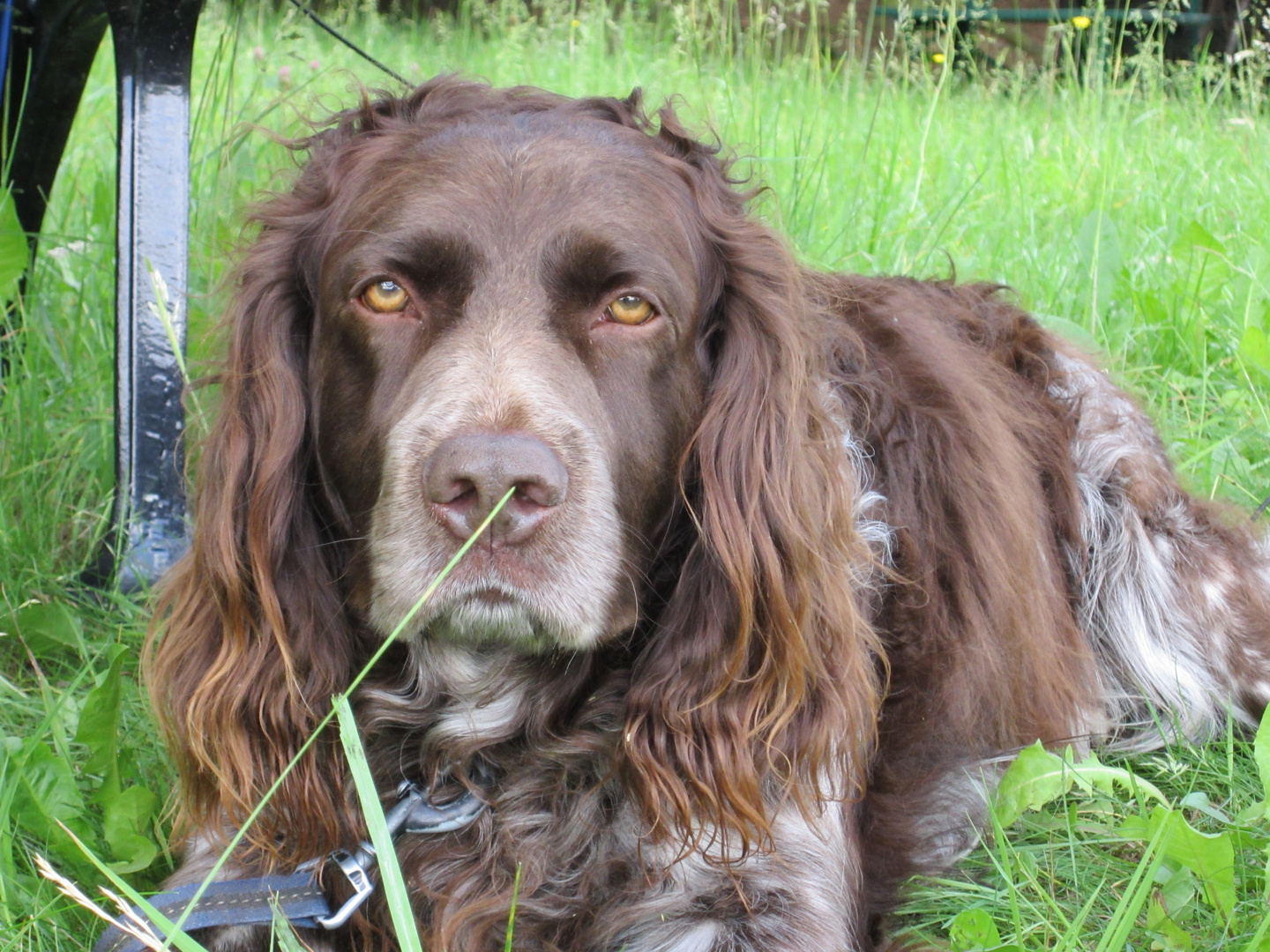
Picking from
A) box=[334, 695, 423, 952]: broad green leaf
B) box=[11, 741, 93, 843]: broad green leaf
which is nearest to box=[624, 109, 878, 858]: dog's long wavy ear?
box=[334, 695, 423, 952]: broad green leaf

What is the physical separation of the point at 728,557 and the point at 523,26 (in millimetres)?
4818

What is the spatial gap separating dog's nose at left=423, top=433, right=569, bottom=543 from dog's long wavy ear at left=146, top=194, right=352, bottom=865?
1.48ft

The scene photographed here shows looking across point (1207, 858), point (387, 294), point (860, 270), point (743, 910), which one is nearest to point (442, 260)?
point (387, 294)

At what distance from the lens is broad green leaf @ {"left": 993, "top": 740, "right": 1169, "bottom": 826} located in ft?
7.77

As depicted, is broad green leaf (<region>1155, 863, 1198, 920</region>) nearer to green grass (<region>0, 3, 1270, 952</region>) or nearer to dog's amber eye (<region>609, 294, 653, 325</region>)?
green grass (<region>0, 3, 1270, 952</region>)

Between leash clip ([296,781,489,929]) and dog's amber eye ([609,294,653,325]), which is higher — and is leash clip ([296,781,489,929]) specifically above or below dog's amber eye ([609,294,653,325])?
below

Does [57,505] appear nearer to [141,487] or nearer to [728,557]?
[141,487]

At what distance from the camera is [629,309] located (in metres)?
2.06

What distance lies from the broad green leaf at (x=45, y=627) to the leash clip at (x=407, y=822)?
1.05 meters

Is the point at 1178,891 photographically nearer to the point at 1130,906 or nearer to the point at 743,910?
the point at 1130,906

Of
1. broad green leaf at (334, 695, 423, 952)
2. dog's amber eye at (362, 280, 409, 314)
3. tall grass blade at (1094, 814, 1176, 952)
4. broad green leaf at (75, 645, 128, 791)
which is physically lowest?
broad green leaf at (75, 645, 128, 791)

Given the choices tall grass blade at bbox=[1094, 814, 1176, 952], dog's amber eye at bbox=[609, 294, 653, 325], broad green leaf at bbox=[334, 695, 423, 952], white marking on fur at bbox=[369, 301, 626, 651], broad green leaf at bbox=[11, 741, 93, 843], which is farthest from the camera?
broad green leaf at bbox=[11, 741, 93, 843]

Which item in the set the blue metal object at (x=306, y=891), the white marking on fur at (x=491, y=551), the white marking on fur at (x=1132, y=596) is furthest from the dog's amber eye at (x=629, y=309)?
the white marking on fur at (x=1132, y=596)

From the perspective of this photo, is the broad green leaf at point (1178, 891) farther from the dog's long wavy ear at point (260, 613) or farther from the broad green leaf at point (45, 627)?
the broad green leaf at point (45, 627)
